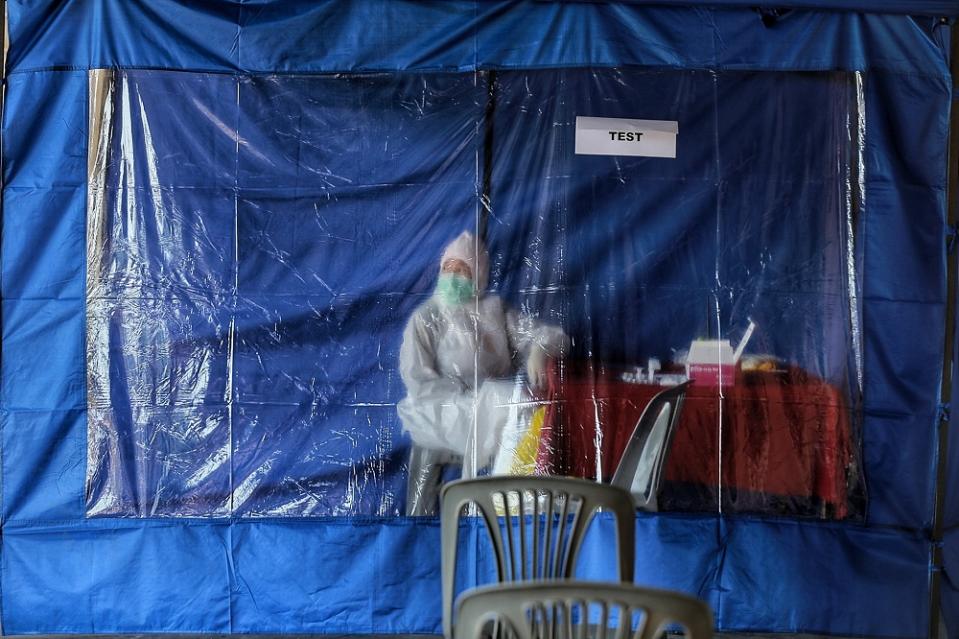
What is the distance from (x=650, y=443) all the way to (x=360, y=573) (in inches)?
48.5

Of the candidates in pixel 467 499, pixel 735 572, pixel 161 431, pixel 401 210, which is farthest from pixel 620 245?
pixel 161 431

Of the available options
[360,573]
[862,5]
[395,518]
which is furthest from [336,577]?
[862,5]

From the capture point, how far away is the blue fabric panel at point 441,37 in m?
3.46

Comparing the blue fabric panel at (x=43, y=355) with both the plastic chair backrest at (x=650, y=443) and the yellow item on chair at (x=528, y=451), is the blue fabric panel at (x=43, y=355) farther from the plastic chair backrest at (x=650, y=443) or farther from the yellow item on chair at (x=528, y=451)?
the plastic chair backrest at (x=650, y=443)

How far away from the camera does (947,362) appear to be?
3549 mm

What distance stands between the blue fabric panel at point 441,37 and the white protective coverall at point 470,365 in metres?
0.78

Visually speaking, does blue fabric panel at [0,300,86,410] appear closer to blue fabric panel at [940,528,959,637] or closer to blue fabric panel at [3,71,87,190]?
blue fabric panel at [3,71,87,190]

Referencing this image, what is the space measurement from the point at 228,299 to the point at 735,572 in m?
2.25

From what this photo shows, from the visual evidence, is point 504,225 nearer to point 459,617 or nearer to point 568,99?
point 568,99

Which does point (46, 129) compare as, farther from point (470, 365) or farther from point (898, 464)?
point (898, 464)

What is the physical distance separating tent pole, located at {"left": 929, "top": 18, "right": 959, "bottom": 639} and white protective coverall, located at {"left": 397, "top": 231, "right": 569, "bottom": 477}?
1.51 meters

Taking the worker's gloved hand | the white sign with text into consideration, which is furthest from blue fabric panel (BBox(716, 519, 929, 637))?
the white sign with text

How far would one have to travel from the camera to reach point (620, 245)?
138 inches

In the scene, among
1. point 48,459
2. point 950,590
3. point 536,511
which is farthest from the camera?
point 950,590
